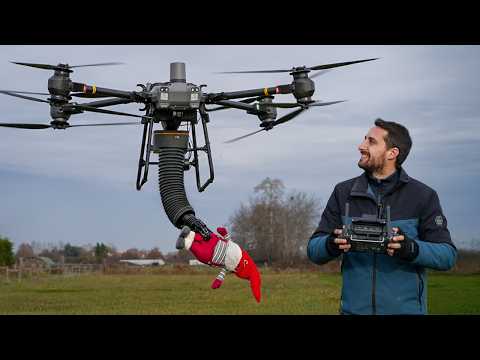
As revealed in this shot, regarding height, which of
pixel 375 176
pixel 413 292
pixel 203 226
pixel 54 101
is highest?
pixel 54 101

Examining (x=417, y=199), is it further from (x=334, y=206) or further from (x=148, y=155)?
(x=148, y=155)

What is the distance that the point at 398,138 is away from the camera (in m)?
4.41

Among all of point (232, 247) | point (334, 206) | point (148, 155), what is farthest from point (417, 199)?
point (148, 155)

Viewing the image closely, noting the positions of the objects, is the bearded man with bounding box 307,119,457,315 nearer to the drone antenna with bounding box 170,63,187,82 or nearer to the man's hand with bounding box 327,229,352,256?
the man's hand with bounding box 327,229,352,256

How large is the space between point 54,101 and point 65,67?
38 cm

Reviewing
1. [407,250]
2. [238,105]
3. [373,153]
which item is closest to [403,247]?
[407,250]

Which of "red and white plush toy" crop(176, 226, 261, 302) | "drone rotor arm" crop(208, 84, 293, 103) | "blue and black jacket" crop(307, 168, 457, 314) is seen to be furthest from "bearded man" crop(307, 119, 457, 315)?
"drone rotor arm" crop(208, 84, 293, 103)

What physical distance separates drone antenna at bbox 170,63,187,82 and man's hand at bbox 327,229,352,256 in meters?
2.93

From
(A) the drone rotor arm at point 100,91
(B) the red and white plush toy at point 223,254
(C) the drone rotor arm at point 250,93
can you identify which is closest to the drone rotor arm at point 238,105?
(C) the drone rotor arm at point 250,93

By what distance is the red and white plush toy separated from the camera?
18.3ft

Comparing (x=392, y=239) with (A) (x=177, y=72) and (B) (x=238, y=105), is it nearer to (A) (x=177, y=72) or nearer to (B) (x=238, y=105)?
(B) (x=238, y=105)

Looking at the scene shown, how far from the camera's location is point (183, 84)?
622 cm

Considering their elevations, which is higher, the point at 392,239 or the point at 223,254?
the point at 392,239

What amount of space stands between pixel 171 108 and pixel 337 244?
275 cm
